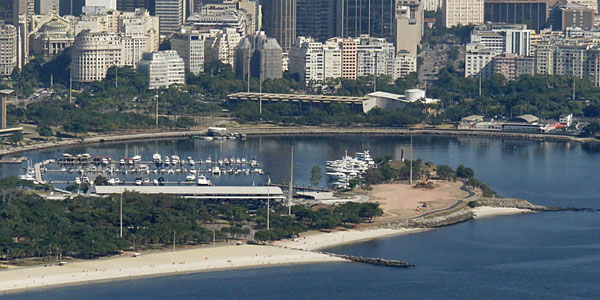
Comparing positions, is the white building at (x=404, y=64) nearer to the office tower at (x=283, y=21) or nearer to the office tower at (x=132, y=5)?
the office tower at (x=283, y=21)

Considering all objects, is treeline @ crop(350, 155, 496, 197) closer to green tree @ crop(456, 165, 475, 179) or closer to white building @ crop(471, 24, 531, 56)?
green tree @ crop(456, 165, 475, 179)

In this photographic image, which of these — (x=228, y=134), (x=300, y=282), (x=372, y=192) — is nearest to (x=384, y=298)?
(x=300, y=282)

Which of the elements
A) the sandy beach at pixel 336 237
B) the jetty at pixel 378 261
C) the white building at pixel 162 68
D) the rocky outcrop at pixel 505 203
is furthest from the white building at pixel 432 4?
the jetty at pixel 378 261

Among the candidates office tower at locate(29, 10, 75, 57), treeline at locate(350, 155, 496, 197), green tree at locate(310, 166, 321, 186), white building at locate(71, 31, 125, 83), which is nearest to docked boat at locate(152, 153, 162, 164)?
green tree at locate(310, 166, 321, 186)

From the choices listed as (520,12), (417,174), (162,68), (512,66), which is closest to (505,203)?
(417,174)

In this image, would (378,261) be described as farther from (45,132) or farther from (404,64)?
(404,64)
